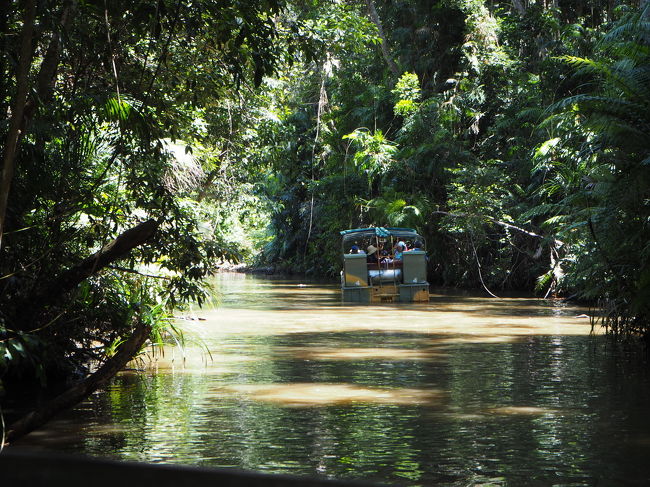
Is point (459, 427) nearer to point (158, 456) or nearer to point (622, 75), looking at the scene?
point (158, 456)

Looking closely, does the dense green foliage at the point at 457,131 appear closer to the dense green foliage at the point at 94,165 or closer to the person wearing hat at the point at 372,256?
the person wearing hat at the point at 372,256

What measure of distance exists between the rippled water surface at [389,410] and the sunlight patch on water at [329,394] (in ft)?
0.08

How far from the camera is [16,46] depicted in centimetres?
823

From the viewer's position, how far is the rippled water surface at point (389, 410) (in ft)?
22.1

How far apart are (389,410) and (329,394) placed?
1.14 meters

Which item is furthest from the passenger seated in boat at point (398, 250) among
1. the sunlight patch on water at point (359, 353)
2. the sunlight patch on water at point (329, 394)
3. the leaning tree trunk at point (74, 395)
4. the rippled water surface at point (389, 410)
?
the leaning tree trunk at point (74, 395)

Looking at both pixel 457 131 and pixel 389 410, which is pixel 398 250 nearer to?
pixel 457 131

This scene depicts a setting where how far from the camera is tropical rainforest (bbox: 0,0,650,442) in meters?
8.05

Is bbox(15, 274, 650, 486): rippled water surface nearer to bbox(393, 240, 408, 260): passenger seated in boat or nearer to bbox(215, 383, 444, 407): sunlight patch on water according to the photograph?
bbox(215, 383, 444, 407): sunlight patch on water

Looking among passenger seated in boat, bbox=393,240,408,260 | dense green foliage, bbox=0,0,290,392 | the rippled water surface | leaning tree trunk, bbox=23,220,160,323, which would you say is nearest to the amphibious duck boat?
passenger seated in boat, bbox=393,240,408,260

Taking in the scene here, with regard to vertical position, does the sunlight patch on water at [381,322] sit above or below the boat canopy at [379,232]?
below

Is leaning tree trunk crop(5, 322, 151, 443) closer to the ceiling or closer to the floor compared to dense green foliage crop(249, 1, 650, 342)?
closer to the floor

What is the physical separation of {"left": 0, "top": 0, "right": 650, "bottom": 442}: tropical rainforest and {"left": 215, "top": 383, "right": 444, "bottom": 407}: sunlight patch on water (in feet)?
4.42

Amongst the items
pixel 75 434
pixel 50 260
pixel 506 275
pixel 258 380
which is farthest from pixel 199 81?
pixel 506 275
